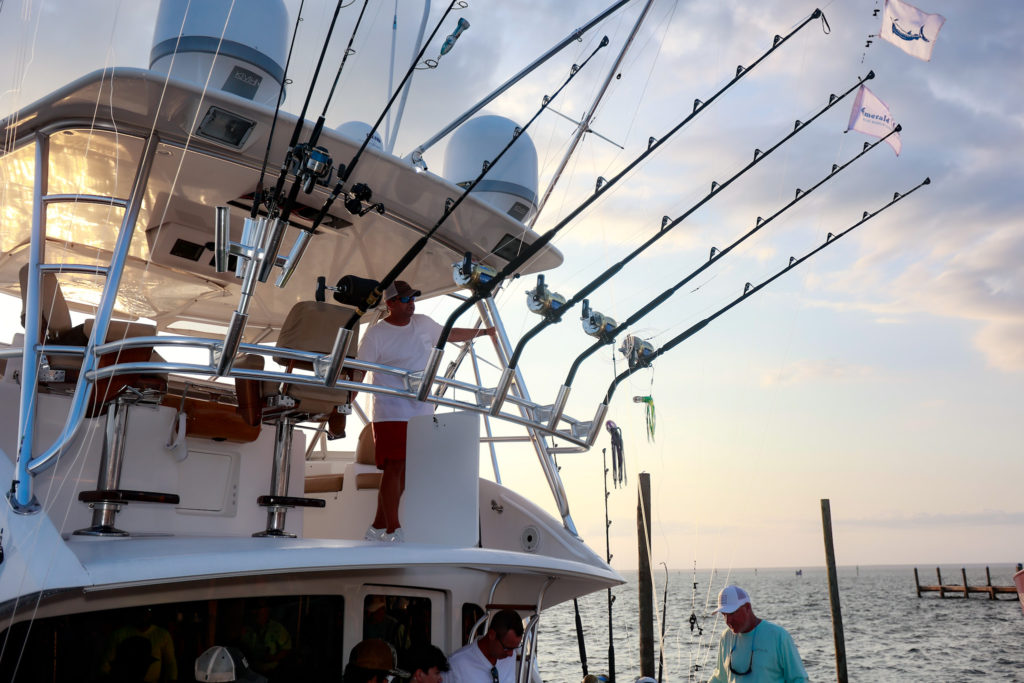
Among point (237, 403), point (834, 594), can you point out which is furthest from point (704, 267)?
point (834, 594)

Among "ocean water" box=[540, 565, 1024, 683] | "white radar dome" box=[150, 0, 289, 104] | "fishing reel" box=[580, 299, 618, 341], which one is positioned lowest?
"ocean water" box=[540, 565, 1024, 683]

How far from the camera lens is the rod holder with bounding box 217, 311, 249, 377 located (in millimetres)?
3266

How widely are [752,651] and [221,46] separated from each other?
177 inches

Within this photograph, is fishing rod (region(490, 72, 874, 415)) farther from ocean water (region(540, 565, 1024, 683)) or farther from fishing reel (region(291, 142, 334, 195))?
ocean water (region(540, 565, 1024, 683))

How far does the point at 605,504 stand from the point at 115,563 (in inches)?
474

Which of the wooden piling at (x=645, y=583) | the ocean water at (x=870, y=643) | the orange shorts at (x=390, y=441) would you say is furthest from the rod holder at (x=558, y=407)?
the wooden piling at (x=645, y=583)

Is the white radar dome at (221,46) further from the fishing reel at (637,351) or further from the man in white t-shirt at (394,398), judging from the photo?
the fishing reel at (637,351)

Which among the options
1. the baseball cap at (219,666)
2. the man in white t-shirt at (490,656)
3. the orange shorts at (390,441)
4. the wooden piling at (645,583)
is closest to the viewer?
the baseball cap at (219,666)

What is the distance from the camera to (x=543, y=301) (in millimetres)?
4305

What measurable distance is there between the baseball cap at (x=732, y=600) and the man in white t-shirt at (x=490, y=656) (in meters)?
1.15

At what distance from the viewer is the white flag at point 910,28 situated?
5.63m

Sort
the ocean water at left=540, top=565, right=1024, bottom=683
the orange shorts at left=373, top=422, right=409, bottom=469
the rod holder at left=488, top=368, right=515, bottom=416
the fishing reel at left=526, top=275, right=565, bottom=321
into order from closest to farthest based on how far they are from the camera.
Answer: the rod holder at left=488, top=368, right=515, bottom=416 < the fishing reel at left=526, top=275, right=565, bottom=321 < the orange shorts at left=373, top=422, right=409, bottom=469 < the ocean water at left=540, top=565, right=1024, bottom=683

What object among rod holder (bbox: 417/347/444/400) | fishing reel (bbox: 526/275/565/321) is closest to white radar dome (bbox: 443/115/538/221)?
fishing reel (bbox: 526/275/565/321)

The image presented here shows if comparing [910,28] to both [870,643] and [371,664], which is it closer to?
[371,664]
